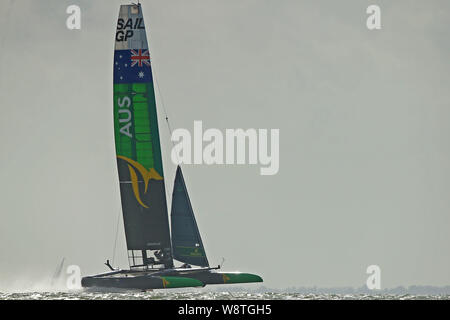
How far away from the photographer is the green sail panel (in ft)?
189

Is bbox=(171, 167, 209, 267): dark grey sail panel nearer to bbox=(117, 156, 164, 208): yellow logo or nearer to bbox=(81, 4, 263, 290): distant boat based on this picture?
bbox=(81, 4, 263, 290): distant boat

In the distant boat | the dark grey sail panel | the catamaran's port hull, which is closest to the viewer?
the catamaran's port hull

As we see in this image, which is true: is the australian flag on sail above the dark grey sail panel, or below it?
above

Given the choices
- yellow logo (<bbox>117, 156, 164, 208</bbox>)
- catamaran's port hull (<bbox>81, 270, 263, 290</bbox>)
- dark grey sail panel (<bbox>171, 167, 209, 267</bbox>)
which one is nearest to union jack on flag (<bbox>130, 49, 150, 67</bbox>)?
yellow logo (<bbox>117, 156, 164, 208</bbox>)

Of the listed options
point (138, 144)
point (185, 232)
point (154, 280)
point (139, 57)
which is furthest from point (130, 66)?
point (154, 280)

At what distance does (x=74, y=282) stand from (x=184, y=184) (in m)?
7.12

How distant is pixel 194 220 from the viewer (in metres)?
60.1

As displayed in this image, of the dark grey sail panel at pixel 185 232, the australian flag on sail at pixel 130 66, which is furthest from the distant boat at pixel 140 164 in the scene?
the dark grey sail panel at pixel 185 232

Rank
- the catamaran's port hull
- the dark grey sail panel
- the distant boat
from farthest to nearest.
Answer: the dark grey sail panel, the distant boat, the catamaran's port hull

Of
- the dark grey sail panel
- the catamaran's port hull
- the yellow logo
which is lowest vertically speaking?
the catamaran's port hull

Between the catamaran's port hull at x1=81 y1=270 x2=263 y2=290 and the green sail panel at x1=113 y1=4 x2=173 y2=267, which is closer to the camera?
the catamaran's port hull at x1=81 y1=270 x2=263 y2=290

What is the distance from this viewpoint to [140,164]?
5791cm

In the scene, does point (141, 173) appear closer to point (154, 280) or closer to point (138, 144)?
point (138, 144)
